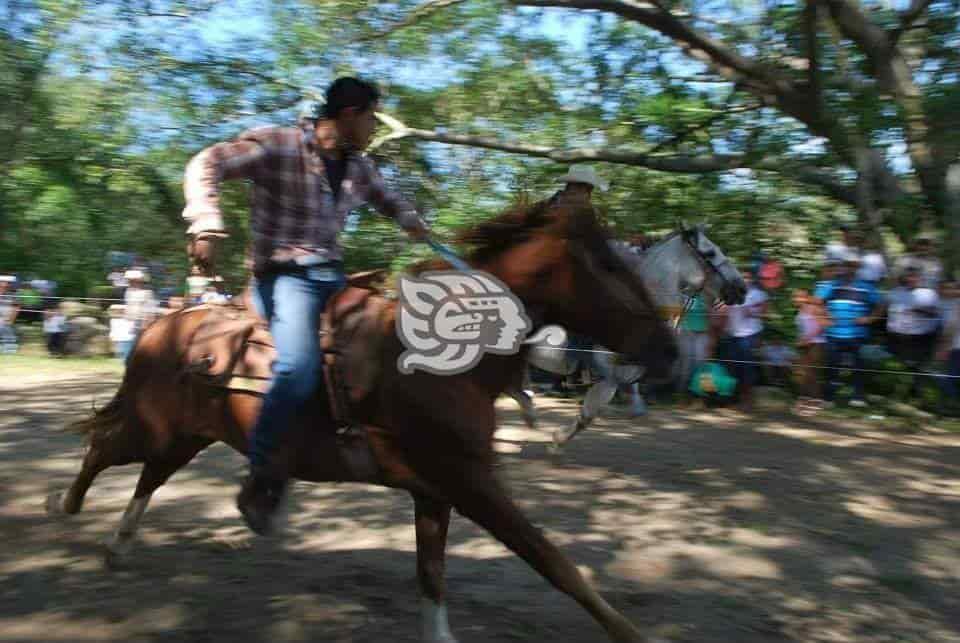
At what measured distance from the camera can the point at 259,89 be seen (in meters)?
13.3

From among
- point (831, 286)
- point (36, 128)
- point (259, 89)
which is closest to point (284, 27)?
point (259, 89)

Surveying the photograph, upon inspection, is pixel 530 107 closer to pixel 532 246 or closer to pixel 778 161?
pixel 778 161

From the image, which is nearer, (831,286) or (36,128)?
(831,286)

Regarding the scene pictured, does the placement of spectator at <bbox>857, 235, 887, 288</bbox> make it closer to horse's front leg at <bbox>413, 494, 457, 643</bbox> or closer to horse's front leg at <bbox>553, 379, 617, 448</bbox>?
horse's front leg at <bbox>553, 379, 617, 448</bbox>

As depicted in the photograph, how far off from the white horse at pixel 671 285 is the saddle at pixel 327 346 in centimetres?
376

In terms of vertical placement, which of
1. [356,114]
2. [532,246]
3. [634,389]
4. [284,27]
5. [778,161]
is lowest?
[634,389]

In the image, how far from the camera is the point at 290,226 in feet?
12.4

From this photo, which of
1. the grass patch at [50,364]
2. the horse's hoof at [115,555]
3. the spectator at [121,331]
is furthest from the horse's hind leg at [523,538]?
the grass patch at [50,364]

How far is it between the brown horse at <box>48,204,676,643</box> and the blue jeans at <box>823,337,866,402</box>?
7245 millimetres

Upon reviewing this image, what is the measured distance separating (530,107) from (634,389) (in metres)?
5.47

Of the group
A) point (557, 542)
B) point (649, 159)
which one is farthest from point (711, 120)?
point (557, 542)

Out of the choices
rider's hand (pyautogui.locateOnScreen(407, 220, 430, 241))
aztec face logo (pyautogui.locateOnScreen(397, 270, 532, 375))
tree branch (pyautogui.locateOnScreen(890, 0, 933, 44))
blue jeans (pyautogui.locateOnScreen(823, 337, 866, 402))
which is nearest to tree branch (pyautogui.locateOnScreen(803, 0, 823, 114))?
tree branch (pyautogui.locateOnScreen(890, 0, 933, 44))

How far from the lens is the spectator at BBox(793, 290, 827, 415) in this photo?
10.1m

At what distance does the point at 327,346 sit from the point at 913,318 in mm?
7770
